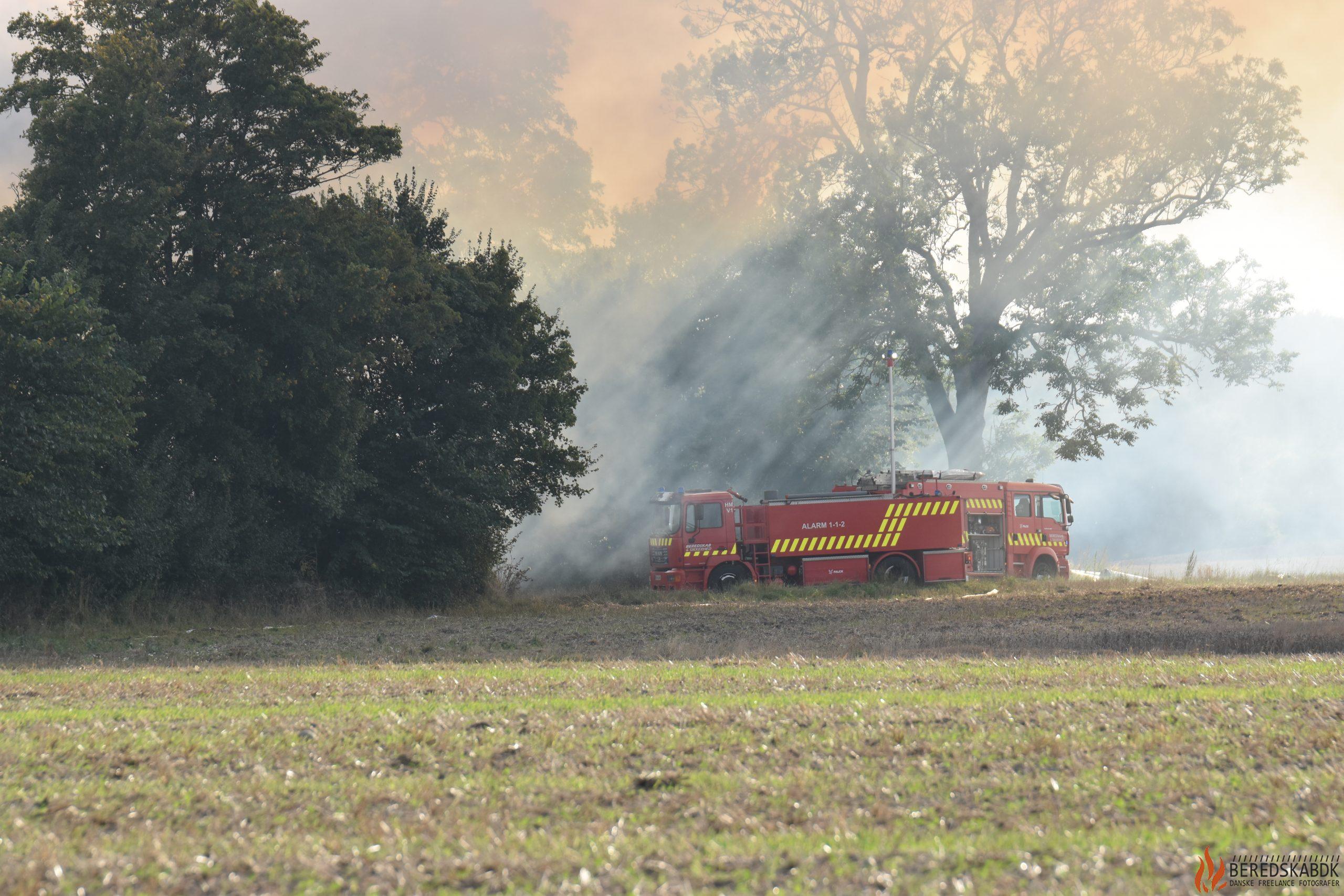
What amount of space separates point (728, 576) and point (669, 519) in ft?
7.81

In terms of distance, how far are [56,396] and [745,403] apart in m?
30.2

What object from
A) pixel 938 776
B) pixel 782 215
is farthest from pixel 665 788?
pixel 782 215

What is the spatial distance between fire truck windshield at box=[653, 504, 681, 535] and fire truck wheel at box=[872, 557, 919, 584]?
5677 millimetres

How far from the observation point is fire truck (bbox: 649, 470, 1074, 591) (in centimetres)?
3133

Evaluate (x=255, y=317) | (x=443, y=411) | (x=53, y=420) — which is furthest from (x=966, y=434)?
(x=53, y=420)

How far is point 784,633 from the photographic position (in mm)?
18766

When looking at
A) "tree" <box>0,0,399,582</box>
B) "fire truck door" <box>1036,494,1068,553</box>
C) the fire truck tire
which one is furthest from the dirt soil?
"fire truck door" <box>1036,494,1068,553</box>

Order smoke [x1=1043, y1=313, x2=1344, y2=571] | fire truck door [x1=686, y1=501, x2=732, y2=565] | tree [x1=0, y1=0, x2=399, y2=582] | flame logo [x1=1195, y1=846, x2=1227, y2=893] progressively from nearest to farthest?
1. flame logo [x1=1195, y1=846, x2=1227, y2=893]
2. tree [x1=0, y1=0, x2=399, y2=582]
3. fire truck door [x1=686, y1=501, x2=732, y2=565]
4. smoke [x1=1043, y1=313, x2=1344, y2=571]

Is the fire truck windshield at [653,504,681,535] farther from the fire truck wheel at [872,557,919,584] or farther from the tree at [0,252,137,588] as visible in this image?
the tree at [0,252,137,588]

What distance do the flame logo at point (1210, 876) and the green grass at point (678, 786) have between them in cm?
6

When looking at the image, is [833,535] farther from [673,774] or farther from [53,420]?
[673,774]

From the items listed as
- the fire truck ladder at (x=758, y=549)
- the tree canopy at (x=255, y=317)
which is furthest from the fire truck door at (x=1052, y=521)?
the tree canopy at (x=255, y=317)

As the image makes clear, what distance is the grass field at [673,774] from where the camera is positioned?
202 inches

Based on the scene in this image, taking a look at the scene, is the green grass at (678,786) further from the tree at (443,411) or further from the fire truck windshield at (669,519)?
the fire truck windshield at (669,519)
